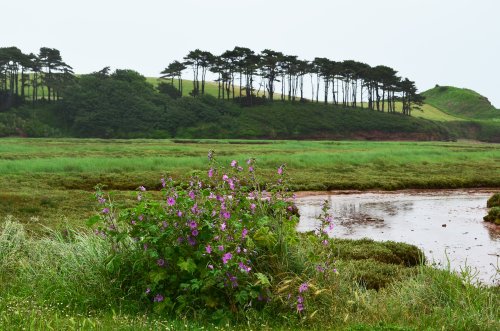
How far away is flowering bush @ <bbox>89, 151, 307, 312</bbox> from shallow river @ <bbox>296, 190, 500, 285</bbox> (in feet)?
15.8

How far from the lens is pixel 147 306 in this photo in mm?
7141

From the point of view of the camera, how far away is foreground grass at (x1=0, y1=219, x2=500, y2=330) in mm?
6227

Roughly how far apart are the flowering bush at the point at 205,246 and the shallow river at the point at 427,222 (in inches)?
190

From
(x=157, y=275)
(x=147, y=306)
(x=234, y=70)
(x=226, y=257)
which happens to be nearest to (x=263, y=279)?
(x=226, y=257)

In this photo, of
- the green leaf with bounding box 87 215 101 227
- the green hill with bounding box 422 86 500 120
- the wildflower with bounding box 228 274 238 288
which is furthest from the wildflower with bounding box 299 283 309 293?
the green hill with bounding box 422 86 500 120

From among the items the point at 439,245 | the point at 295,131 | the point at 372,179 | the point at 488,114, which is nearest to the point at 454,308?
the point at 439,245

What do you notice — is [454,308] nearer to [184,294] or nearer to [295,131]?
[184,294]

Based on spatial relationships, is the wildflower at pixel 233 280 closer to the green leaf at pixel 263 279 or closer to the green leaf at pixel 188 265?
the green leaf at pixel 263 279

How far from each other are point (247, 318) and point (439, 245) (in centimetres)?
1071

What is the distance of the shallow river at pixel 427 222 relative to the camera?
544 inches

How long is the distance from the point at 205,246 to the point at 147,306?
1306 mm

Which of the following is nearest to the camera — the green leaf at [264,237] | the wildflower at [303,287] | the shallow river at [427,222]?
the wildflower at [303,287]

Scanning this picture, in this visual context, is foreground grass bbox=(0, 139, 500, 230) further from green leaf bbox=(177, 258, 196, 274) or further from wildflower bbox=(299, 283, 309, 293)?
wildflower bbox=(299, 283, 309, 293)

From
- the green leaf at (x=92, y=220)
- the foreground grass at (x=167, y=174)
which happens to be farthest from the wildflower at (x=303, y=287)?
the foreground grass at (x=167, y=174)
